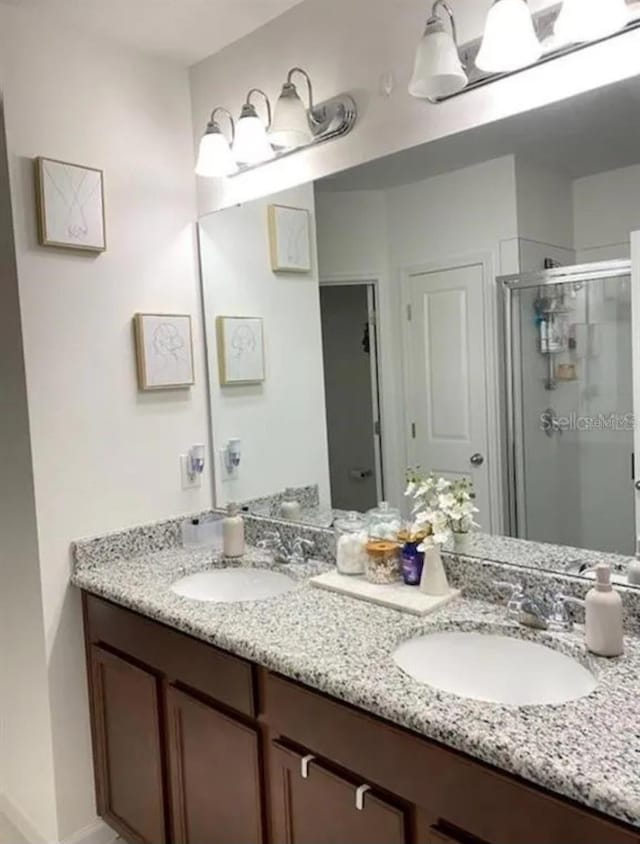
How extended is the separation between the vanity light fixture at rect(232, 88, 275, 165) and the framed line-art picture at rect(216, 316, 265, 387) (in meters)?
0.55

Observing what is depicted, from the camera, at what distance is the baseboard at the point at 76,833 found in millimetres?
2090

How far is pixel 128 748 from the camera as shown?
1946 mm

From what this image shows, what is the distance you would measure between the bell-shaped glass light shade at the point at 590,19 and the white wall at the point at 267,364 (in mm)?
972

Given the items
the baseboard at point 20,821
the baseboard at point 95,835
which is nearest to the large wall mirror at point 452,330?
the baseboard at point 95,835

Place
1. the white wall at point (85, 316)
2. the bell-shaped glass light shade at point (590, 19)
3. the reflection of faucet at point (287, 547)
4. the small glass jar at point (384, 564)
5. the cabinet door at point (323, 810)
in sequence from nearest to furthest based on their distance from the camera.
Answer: the cabinet door at point (323, 810), the bell-shaped glass light shade at point (590, 19), the small glass jar at point (384, 564), the white wall at point (85, 316), the reflection of faucet at point (287, 547)

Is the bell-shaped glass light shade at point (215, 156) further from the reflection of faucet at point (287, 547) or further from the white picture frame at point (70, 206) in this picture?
the reflection of faucet at point (287, 547)

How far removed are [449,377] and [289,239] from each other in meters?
0.78

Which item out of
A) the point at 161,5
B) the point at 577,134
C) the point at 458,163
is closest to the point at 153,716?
the point at 458,163

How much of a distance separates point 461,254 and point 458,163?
0.24 meters

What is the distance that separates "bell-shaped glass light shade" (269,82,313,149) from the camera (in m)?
1.92

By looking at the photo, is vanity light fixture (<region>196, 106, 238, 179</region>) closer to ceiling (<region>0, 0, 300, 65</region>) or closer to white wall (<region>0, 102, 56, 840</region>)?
ceiling (<region>0, 0, 300, 65</region>)

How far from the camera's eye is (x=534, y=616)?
4.78ft

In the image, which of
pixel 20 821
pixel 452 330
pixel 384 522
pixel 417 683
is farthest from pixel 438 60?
pixel 20 821

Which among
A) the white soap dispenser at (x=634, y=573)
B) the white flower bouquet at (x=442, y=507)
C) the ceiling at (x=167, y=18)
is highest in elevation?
the ceiling at (x=167, y=18)
